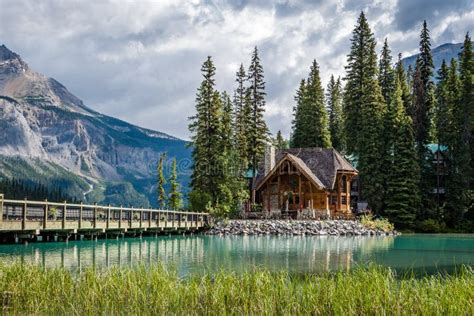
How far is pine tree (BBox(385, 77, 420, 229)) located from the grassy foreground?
4158 centimetres

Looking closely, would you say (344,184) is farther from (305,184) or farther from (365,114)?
(365,114)

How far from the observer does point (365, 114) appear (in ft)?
181

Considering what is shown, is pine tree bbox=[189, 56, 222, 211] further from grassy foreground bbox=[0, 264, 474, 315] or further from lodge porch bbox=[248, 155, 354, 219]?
grassy foreground bbox=[0, 264, 474, 315]

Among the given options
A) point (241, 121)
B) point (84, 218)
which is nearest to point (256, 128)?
point (241, 121)

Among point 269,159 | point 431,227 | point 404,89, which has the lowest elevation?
point 431,227

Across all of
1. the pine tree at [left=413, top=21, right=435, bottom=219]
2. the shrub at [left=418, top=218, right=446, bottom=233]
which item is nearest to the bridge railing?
the shrub at [left=418, top=218, right=446, bottom=233]

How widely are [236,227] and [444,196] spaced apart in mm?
22099

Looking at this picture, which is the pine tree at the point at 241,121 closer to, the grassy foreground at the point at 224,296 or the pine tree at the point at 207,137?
the pine tree at the point at 207,137

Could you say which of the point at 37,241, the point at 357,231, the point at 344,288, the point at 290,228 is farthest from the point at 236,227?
the point at 344,288

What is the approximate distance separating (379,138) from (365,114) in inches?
119

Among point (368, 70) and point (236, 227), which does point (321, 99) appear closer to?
point (368, 70)

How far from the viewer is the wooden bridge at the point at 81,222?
25.0 meters

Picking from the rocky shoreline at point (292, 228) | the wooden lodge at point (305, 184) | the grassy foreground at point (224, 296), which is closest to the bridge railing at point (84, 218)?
the rocky shoreline at point (292, 228)

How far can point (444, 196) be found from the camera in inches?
2114
